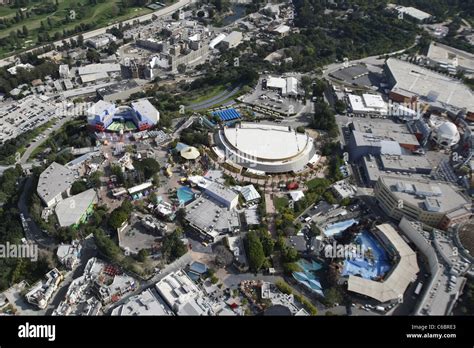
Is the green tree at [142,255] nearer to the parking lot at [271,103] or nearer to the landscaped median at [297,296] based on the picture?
the landscaped median at [297,296]

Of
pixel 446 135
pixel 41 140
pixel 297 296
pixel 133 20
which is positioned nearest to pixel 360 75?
pixel 446 135

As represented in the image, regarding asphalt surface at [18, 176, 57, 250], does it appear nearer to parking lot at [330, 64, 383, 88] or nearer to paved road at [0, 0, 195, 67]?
paved road at [0, 0, 195, 67]

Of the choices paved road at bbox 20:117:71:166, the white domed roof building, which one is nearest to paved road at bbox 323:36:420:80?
the white domed roof building

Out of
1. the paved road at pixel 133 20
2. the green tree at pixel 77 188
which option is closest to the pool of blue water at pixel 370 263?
the green tree at pixel 77 188

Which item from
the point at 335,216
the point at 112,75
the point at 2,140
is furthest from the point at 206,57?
the point at 335,216

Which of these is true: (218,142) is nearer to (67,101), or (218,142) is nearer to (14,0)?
(67,101)

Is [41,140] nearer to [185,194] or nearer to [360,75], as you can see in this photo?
[185,194]
